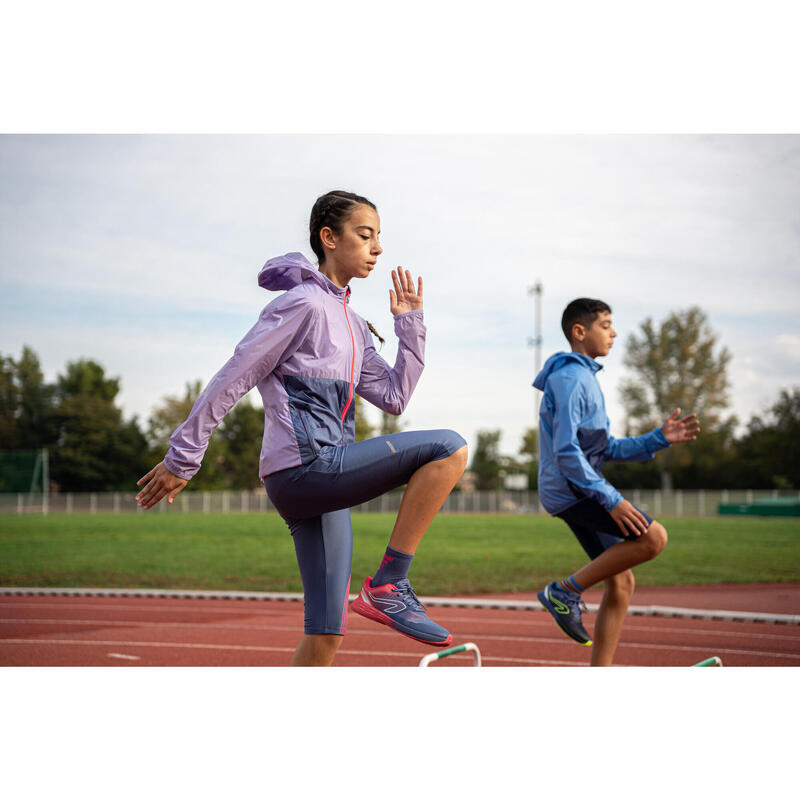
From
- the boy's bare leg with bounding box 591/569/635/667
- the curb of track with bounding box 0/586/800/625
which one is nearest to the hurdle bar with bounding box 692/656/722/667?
the boy's bare leg with bounding box 591/569/635/667

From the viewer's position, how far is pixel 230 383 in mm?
2594

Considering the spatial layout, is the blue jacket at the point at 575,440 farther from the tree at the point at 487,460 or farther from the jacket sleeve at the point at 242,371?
the tree at the point at 487,460

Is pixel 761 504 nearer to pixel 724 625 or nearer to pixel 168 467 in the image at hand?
pixel 724 625

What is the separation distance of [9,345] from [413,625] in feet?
128

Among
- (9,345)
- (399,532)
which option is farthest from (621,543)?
(9,345)

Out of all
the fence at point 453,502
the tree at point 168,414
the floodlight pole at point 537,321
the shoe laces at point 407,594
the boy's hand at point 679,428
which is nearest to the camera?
the shoe laces at point 407,594

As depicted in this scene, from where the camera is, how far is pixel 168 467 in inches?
97.4

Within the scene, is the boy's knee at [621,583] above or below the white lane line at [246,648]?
above

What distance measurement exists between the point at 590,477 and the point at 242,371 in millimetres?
1752

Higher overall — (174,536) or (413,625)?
(413,625)

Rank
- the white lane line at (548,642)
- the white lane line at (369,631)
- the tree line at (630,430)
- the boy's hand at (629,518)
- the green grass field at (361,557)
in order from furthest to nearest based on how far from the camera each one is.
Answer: the tree line at (630,430) → the green grass field at (361,557) → the white lane line at (369,631) → the white lane line at (548,642) → the boy's hand at (629,518)

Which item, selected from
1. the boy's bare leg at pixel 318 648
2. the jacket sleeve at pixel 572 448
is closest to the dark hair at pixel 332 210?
the boy's bare leg at pixel 318 648

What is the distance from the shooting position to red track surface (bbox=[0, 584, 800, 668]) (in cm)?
587

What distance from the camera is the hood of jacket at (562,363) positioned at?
4.09 meters
